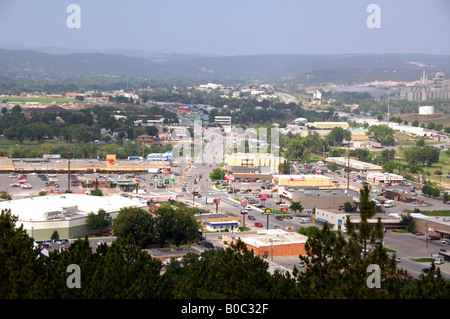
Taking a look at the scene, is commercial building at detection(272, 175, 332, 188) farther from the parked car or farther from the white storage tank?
the white storage tank

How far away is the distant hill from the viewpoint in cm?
9526

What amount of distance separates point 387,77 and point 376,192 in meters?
77.2

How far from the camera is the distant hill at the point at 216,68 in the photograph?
9526 centimetres

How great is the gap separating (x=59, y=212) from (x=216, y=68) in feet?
441

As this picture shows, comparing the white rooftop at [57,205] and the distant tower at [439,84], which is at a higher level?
the distant tower at [439,84]

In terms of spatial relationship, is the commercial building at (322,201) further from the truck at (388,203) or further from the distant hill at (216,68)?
the distant hill at (216,68)

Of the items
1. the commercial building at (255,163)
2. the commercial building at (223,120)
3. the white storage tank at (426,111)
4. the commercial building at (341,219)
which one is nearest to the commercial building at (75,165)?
the commercial building at (255,163)

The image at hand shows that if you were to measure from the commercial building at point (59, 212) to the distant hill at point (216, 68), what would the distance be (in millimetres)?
68302

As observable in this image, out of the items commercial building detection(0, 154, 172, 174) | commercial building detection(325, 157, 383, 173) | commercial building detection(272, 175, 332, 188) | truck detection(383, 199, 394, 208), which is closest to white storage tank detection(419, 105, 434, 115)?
commercial building detection(325, 157, 383, 173)

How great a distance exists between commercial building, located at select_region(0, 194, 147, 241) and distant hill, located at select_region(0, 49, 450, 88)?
224 ft

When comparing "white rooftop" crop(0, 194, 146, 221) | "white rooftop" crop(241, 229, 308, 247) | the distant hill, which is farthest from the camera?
the distant hill

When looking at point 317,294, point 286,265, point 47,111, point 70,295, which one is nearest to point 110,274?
point 70,295

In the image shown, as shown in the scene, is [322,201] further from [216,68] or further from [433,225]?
[216,68]

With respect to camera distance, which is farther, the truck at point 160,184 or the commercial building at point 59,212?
the truck at point 160,184
